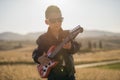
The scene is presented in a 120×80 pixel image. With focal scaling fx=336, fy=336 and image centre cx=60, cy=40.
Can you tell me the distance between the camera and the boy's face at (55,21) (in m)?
4.73

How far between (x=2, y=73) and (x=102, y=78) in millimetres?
3608

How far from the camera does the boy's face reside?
15.5ft

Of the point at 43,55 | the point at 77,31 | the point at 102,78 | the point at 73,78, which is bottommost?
the point at 102,78

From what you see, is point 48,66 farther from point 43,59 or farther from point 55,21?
point 55,21

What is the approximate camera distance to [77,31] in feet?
15.3

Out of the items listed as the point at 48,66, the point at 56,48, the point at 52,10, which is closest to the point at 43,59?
the point at 48,66

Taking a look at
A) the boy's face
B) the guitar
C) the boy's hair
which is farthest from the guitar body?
the boy's hair

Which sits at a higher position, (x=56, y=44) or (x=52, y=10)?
(x=52, y=10)

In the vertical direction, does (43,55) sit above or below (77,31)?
below

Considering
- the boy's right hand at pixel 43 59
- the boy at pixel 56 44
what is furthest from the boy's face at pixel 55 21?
the boy's right hand at pixel 43 59

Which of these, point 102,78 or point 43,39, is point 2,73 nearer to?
point 102,78

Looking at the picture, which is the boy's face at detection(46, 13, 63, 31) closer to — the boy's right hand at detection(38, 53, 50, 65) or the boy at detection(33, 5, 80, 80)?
the boy at detection(33, 5, 80, 80)

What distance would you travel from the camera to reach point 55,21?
4.73 m

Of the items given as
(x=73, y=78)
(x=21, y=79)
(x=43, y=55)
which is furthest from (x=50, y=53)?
(x=21, y=79)
